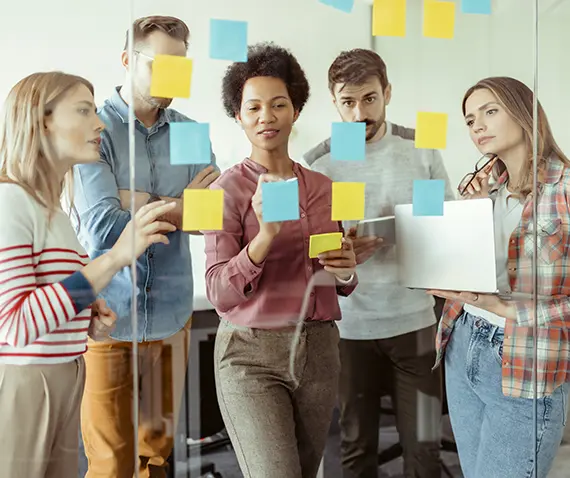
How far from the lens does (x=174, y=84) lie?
1225 millimetres

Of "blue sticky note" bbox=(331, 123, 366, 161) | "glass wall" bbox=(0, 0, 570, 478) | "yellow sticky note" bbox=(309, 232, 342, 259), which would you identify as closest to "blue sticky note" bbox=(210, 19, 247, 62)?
"glass wall" bbox=(0, 0, 570, 478)

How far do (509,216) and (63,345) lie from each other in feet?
3.40

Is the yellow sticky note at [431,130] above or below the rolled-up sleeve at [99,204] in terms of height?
above

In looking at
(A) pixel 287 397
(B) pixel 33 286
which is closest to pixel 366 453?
(A) pixel 287 397

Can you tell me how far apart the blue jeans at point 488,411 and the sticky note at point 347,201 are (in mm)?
370

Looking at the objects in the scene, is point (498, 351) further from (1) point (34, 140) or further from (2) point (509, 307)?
(1) point (34, 140)

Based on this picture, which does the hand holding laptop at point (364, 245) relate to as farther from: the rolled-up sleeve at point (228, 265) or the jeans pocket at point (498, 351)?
the jeans pocket at point (498, 351)

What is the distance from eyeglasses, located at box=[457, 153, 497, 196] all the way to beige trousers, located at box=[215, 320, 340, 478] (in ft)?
1.53

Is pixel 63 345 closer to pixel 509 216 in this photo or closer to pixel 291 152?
pixel 291 152

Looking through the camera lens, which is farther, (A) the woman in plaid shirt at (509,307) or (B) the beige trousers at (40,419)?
(A) the woman in plaid shirt at (509,307)

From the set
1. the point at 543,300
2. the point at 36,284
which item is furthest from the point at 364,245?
the point at 36,284

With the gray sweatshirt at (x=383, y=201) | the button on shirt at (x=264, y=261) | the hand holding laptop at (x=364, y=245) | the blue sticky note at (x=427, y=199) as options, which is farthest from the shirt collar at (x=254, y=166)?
the blue sticky note at (x=427, y=199)

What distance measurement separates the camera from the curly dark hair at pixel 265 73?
124cm

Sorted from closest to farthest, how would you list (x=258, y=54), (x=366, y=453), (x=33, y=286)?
(x=33, y=286) < (x=258, y=54) < (x=366, y=453)
